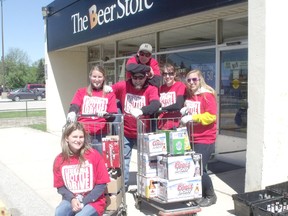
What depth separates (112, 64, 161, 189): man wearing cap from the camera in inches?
190

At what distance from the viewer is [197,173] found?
4508mm

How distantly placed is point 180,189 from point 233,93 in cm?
388

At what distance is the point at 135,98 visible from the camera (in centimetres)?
512

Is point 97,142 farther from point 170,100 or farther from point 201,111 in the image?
point 201,111

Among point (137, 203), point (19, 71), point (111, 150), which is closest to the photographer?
point (111, 150)

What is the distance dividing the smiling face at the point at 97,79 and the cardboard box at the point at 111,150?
0.72 metres

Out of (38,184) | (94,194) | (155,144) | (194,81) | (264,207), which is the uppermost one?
(194,81)

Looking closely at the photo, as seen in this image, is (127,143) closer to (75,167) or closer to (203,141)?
(203,141)

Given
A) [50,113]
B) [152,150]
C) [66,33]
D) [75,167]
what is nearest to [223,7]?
[152,150]

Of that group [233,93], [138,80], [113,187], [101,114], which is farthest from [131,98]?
[233,93]

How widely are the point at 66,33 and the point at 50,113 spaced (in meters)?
2.94

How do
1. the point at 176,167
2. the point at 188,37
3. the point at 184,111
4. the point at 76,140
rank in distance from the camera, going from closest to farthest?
the point at 76,140 → the point at 176,167 → the point at 184,111 → the point at 188,37

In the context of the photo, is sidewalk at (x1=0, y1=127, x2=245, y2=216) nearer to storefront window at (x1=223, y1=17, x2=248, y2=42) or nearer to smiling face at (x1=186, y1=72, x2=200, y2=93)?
smiling face at (x1=186, y1=72, x2=200, y2=93)

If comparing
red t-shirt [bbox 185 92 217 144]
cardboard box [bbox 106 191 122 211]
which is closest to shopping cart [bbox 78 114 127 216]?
cardboard box [bbox 106 191 122 211]
